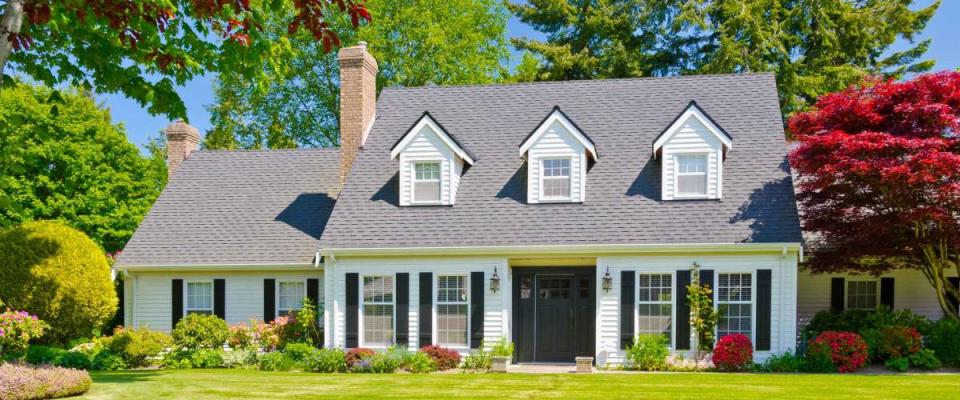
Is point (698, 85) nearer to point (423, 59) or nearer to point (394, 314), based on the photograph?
point (394, 314)

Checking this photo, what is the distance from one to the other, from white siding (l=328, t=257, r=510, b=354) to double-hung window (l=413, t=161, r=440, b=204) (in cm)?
172

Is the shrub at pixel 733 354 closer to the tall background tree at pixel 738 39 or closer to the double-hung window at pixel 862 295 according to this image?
the double-hung window at pixel 862 295

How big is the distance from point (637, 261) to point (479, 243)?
3.58 metres

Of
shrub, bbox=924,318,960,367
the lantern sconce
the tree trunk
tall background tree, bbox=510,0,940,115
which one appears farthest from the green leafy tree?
tall background tree, bbox=510,0,940,115

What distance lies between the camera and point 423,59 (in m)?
40.8

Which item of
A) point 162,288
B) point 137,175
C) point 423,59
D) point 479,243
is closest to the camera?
point 479,243

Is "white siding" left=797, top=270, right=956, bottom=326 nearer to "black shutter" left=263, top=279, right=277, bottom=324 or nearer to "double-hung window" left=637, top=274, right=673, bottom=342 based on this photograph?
"double-hung window" left=637, top=274, right=673, bottom=342

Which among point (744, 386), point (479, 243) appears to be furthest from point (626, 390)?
point (479, 243)

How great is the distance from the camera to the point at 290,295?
2359 cm

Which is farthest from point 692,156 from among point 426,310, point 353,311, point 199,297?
point 199,297

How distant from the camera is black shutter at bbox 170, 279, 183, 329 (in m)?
23.6

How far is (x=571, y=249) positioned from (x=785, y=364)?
5108mm

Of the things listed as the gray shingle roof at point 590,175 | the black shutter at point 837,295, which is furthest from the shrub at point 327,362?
the black shutter at point 837,295

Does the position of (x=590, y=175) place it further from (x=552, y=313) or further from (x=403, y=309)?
(x=403, y=309)
